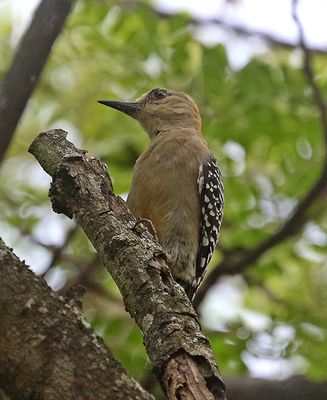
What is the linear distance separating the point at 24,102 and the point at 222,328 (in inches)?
120

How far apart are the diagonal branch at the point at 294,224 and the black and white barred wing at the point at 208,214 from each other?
0.45 meters

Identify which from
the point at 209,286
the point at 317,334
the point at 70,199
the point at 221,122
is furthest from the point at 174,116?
the point at 70,199

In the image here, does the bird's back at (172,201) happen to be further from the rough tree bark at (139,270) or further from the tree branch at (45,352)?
the tree branch at (45,352)

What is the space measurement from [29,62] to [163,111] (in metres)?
2.30

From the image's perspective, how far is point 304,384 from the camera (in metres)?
7.93

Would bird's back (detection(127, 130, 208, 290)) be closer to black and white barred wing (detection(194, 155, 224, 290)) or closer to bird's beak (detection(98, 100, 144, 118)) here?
black and white barred wing (detection(194, 155, 224, 290))

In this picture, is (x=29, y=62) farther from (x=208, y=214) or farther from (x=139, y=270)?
(x=139, y=270)

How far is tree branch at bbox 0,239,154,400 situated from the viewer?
372 cm

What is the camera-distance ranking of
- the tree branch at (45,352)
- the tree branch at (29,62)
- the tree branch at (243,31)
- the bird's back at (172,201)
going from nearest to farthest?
the tree branch at (45,352)
the tree branch at (29,62)
the bird's back at (172,201)
the tree branch at (243,31)

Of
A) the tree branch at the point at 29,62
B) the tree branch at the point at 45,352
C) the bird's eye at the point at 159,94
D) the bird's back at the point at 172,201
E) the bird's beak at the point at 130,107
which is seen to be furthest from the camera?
the bird's eye at the point at 159,94

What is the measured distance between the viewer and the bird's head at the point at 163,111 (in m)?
7.86

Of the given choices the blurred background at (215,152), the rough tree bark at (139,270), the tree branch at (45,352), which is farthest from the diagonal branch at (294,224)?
Result: the tree branch at (45,352)

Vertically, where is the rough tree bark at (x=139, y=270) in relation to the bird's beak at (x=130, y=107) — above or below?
below

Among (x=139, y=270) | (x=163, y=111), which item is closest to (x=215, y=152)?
(x=163, y=111)
